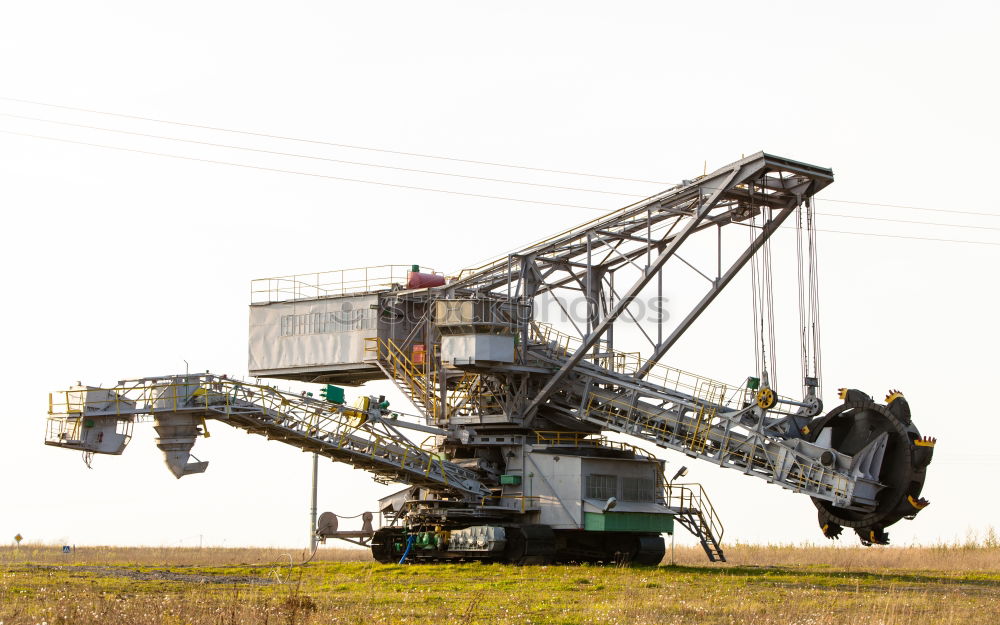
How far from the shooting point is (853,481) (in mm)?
39281

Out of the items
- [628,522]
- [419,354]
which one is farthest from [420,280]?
[628,522]

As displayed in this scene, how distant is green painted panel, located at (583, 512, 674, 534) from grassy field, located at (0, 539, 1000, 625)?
8.63ft

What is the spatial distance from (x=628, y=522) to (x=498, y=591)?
1271 centimetres

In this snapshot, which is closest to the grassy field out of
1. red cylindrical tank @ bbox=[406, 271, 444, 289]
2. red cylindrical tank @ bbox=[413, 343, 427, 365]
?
red cylindrical tank @ bbox=[413, 343, 427, 365]

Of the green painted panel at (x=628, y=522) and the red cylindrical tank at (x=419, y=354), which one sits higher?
the red cylindrical tank at (x=419, y=354)

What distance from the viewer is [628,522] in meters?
42.9

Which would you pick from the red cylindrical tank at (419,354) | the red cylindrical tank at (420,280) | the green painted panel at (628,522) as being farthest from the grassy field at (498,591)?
the red cylindrical tank at (420,280)

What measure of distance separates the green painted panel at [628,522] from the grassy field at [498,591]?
8.63 feet

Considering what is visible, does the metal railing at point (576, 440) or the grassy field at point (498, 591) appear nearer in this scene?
the grassy field at point (498, 591)

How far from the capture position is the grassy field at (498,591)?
22.7 meters

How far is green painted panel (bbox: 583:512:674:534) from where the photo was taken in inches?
1666

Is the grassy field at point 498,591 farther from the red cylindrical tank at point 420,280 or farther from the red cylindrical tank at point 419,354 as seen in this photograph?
the red cylindrical tank at point 420,280

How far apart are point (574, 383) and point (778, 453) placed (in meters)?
8.03

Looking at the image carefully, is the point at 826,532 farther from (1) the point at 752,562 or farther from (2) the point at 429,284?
(2) the point at 429,284
